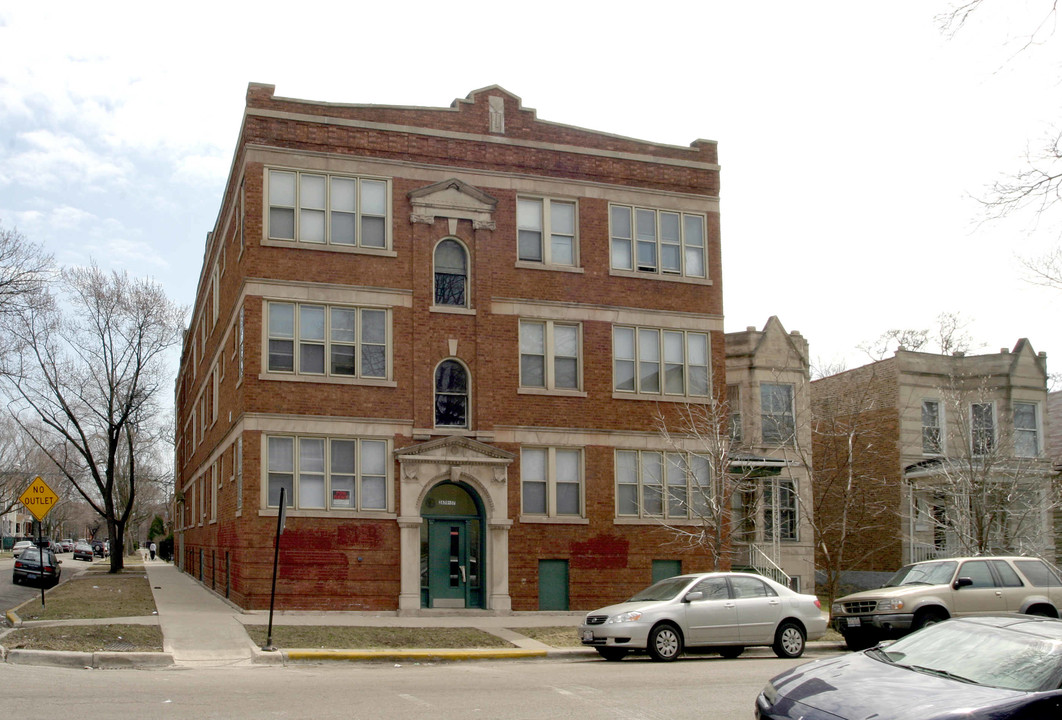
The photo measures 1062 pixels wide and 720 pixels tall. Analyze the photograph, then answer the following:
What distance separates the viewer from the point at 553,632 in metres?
20.7

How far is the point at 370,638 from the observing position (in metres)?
18.3

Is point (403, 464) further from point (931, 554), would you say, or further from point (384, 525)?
point (931, 554)

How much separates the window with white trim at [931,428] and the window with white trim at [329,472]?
1879 cm

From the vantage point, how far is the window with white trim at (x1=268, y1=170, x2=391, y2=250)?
23.9 meters

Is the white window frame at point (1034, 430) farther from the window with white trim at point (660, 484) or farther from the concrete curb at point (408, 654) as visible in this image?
the concrete curb at point (408, 654)

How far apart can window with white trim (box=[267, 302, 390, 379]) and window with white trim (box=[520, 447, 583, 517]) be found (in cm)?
420

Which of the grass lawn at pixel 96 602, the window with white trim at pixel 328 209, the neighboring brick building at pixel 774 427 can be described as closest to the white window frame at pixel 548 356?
the window with white trim at pixel 328 209

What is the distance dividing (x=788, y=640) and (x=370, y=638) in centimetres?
722

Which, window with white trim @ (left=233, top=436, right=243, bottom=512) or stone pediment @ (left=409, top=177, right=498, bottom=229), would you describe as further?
stone pediment @ (left=409, top=177, right=498, bottom=229)

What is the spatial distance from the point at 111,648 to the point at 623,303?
14966 millimetres

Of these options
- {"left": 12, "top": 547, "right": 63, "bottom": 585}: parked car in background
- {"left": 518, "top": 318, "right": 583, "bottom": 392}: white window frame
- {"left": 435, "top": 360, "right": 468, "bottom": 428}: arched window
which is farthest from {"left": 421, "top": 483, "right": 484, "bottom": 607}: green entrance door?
{"left": 12, "top": 547, "right": 63, "bottom": 585}: parked car in background

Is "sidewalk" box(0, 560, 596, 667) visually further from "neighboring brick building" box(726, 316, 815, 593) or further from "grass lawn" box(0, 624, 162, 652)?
"neighboring brick building" box(726, 316, 815, 593)

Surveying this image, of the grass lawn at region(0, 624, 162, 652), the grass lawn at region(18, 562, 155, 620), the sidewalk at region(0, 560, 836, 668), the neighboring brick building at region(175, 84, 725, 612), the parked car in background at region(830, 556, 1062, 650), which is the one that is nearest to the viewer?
the sidewalk at region(0, 560, 836, 668)

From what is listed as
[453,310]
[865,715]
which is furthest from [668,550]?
[865,715]
